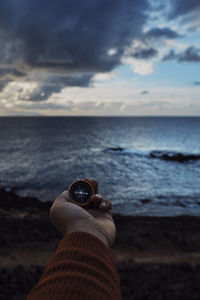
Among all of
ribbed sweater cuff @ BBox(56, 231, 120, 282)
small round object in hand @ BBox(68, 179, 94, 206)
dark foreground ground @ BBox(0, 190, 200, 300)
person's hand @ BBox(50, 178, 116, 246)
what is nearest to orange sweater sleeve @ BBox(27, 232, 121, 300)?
ribbed sweater cuff @ BBox(56, 231, 120, 282)

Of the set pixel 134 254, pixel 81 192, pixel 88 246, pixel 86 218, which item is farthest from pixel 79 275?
pixel 134 254

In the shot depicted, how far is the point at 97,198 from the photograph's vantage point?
10.6 ft

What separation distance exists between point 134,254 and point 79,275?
8.63 metres

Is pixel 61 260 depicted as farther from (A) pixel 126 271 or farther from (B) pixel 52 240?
(B) pixel 52 240

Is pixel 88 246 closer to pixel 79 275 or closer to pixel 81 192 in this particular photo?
pixel 79 275

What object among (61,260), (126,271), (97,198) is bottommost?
(126,271)

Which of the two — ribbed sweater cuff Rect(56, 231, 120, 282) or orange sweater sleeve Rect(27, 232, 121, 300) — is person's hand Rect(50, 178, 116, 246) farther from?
orange sweater sleeve Rect(27, 232, 121, 300)

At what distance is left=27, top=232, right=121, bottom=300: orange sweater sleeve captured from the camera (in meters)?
1.08

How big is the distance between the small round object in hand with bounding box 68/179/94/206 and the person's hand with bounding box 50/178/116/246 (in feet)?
0.27

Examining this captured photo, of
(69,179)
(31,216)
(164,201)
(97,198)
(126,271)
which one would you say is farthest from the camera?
(69,179)

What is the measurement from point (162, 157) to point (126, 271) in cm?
3869

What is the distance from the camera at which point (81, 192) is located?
11.3 ft

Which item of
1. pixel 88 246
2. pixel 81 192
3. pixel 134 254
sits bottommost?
pixel 134 254

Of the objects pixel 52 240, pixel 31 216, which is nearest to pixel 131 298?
pixel 52 240
